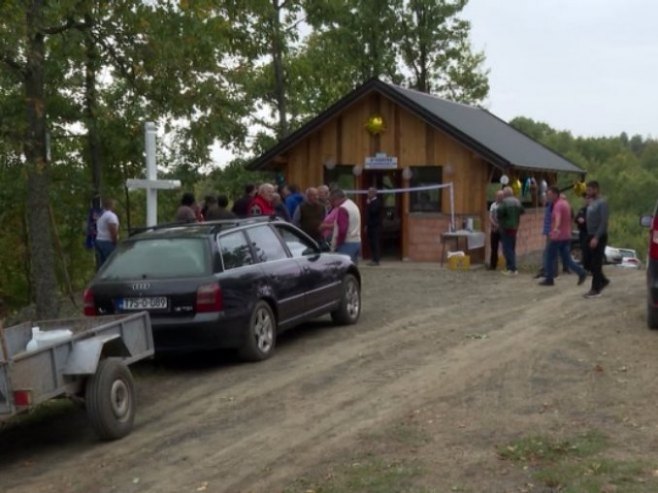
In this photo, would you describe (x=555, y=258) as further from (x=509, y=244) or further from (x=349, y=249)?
(x=349, y=249)

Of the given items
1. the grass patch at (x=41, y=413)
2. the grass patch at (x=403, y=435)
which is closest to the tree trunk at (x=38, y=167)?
the grass patch at (x=41, y=413)

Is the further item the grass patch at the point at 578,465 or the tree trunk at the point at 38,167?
the tree trunk at the point at 38,167

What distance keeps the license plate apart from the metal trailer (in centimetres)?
111

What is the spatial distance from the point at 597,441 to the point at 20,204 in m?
17.4

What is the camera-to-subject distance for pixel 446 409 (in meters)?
8.09

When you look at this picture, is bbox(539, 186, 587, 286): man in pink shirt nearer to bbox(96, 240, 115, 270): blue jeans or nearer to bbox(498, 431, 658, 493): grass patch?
bbox(96, 240, 115, 270): blue jeans

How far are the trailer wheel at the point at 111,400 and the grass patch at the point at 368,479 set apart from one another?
80.4 inches

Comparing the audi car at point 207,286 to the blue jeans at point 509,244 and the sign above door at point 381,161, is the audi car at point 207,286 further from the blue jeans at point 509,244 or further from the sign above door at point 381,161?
the sign above door at point 381,161

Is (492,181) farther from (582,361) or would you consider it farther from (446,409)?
(446,409)

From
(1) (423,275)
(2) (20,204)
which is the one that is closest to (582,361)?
(1) (423,275)

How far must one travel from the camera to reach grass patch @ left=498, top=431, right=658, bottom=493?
5949 millimetres

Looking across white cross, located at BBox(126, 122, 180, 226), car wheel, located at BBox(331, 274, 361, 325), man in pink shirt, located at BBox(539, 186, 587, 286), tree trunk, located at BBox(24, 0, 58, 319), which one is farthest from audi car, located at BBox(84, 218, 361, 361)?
man in pink shirt, located at BBox(539, 186, 587, 286)

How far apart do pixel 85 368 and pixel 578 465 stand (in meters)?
3.64

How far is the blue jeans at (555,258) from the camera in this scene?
16781 mm
